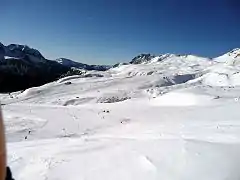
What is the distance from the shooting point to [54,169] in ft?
21.6

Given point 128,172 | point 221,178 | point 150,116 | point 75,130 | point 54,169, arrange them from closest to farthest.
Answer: point 221,178, point 128,172, point 54,169, point 75,130, point 150,116

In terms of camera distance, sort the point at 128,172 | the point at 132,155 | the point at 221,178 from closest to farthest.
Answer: the point at 221,178, the point at 128,172, the point at 132,155

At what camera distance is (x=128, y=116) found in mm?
16391

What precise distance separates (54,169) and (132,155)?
5.43 ft

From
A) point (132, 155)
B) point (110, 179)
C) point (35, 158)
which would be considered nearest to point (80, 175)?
point (110, 179)

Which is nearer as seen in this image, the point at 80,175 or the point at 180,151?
the point at 80,175

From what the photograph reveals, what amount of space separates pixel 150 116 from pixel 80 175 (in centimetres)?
984

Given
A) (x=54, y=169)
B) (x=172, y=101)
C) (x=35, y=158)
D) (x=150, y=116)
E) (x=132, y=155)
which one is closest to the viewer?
(x=54, y=169)

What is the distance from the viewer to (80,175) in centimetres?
621

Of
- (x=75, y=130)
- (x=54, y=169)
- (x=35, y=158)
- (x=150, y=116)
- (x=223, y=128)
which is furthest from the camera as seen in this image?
(x=150, y=116)

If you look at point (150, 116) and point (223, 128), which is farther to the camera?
point (150, 116)

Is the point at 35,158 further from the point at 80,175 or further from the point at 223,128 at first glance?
the point at 223,128

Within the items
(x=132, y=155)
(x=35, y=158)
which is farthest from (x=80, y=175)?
(x=35, y=158)

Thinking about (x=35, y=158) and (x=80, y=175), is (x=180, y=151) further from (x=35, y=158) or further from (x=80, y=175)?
(x=35, y=158)
